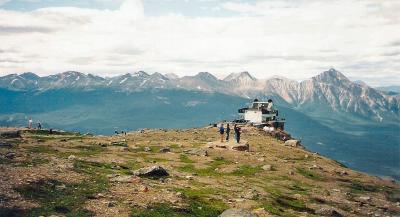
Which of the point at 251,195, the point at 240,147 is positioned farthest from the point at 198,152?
the point at 251,195

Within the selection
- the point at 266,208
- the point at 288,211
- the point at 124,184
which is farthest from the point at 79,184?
the point at 288,211

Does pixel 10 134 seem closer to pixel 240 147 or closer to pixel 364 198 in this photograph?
pixel 240 147

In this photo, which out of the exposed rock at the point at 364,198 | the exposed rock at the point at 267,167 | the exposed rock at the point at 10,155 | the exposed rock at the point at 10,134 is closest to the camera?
the exposed rock at the point at 10,155

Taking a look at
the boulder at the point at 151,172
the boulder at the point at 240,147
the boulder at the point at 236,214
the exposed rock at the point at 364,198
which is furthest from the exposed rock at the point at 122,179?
the boulder at the point at 240,147

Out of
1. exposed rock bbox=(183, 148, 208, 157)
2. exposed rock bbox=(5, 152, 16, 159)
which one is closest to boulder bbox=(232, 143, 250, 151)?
exposed rock bbox=(183, 148, 208, 157)

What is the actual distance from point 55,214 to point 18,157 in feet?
54.5

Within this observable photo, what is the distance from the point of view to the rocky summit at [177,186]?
2945 cm

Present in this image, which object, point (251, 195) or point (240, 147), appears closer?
point (251, 195)

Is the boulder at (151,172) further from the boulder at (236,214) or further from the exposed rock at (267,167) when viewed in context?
the exposed rock at (267,167)

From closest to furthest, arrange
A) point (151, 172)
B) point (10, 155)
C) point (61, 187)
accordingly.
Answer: point (61, 187), point (10, 155), point (151, 172)

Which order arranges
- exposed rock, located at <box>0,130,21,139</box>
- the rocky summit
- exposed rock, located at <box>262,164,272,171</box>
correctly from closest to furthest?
the rocky summit < exposed rock, located at <box>262,164,272,171</box> < exposed rock, located at <box>0,130,21,139</box>

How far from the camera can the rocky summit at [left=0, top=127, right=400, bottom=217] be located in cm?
2945

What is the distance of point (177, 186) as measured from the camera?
3978 centimetres

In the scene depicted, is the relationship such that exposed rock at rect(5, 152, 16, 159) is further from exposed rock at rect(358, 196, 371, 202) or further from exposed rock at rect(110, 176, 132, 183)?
exposed rock at rect(358, 196, 371, 202)
